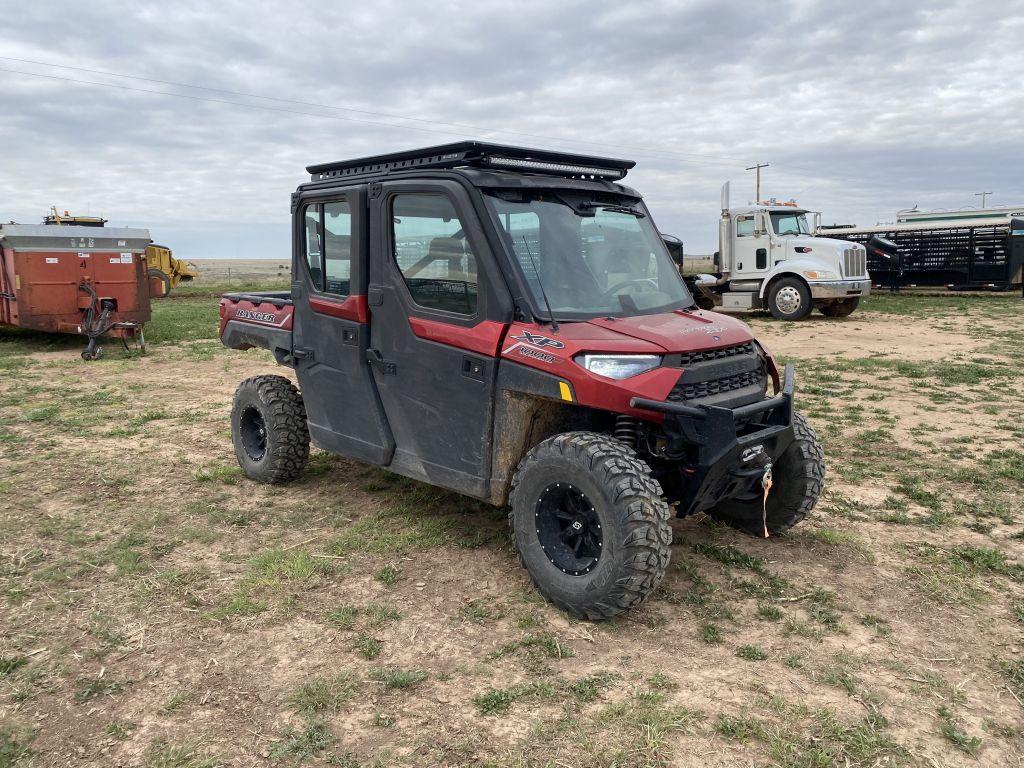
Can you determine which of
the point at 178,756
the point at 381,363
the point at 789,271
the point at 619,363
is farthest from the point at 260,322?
the point at 789,271

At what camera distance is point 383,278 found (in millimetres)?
4719

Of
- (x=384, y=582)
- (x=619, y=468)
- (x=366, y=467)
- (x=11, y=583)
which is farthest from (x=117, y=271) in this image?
(x=619, y=468)

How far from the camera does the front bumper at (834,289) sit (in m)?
17.6

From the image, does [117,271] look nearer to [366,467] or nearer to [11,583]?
[366,467]

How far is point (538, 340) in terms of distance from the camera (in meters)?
3.92

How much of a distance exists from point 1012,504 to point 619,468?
3.39m

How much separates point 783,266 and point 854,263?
5.35 ft

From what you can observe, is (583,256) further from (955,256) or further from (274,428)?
(955,256)

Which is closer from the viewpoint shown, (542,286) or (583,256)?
(542,286)

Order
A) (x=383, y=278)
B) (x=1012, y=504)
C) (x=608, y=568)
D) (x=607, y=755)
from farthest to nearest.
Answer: (x=1012, y=504), (x=383, y=278), (x=608, y=568), (x=607, y=755)

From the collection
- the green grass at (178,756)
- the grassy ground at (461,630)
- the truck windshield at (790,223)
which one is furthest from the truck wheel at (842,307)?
the green grass at (178,756)

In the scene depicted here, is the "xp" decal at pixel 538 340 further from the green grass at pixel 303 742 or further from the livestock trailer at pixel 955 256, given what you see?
the livestock trailer at pixel 955 256

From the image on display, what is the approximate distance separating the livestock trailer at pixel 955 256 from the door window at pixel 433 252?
21.7 m

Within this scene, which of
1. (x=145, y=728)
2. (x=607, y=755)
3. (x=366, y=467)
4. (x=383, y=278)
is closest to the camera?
(x=607, y=755)
